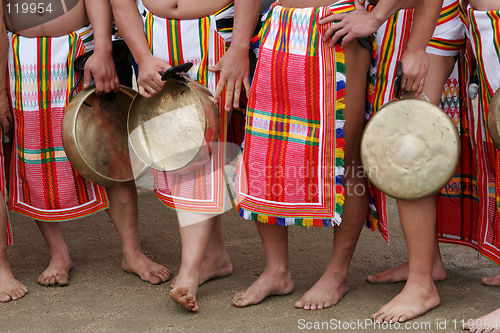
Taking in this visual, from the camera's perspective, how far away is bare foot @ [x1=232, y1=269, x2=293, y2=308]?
218 centimetres

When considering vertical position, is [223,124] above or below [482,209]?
above

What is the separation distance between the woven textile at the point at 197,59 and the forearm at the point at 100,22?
0.77 ft

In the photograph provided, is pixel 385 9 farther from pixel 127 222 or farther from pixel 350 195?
pixel 127 222

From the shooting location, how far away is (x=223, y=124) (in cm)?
225

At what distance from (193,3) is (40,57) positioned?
0.74m

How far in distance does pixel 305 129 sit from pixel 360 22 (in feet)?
1.42

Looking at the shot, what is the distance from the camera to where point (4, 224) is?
2.43 m

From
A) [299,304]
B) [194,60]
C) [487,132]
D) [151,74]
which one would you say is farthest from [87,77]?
[487,132]

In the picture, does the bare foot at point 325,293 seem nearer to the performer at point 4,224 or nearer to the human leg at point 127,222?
the human leg at point 127,222

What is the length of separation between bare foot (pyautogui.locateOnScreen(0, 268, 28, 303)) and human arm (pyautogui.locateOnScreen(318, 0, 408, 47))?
1673mm

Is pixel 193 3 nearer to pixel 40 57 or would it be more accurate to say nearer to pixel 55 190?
pixel 40 57

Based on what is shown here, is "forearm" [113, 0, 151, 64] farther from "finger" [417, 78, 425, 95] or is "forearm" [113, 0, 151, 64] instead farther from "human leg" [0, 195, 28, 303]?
"finger" [417, 78, 425, 95]

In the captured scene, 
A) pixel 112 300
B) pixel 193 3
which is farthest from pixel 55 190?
pixel 193 3

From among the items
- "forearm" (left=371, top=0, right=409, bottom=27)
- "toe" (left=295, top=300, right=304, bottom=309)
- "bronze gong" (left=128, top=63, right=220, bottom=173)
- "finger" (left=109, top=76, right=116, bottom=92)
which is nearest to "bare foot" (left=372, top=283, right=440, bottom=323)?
"toe" (left=295, top=300, right=304, bottom=309)
